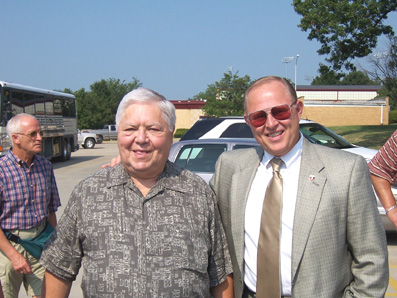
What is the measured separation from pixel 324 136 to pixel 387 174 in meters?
7.03

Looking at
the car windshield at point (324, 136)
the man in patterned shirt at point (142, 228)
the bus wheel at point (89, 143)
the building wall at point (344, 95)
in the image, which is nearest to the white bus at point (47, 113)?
the bus wheel at point (89, 143)

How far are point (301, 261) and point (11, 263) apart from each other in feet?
8.16

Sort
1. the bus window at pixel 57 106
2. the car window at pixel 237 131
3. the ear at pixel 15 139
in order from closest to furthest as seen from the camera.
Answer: the ear at pixel 15 139 → the car window at pixel 237 131 → the bus window at pixel 57 106

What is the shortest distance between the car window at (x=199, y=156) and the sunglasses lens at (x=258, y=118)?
14.3 feet

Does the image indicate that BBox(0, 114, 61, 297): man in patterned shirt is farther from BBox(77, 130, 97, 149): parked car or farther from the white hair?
BBox(77, 130, 97, 149): parked car

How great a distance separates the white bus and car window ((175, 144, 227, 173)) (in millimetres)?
10703

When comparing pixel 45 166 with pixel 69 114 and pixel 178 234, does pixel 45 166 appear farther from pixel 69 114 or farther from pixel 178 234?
pixel 69 114

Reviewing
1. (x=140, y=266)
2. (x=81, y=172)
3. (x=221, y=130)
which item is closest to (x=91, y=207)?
(x=140, y=266)

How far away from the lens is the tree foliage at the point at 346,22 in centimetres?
1967

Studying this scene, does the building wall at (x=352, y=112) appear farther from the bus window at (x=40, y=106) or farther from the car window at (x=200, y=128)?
the car window at (x=200, y=128)

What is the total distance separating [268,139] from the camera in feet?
7.59

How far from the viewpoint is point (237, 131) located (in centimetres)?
979

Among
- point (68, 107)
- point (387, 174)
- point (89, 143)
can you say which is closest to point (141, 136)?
point (387, 174)

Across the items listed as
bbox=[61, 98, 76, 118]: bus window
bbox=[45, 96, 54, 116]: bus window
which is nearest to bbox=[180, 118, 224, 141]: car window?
bbox=[45, 96, 54, 116]: bus window
